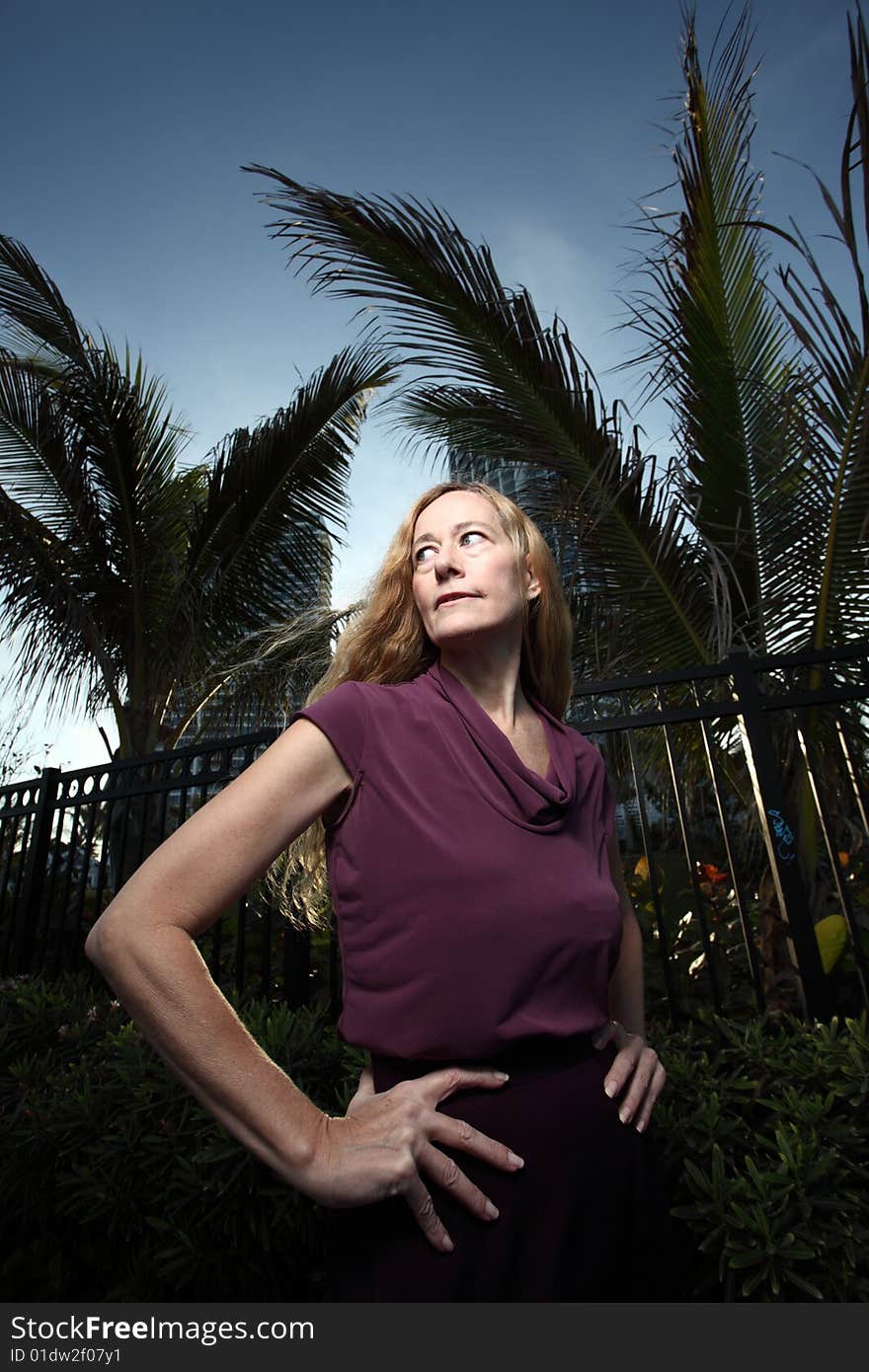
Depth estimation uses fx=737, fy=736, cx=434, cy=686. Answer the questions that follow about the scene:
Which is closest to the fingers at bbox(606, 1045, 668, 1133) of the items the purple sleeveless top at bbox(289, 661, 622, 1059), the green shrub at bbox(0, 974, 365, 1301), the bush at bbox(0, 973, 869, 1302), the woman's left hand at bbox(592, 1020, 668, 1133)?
the woman's left hand at bbox(592, 1020, 668, 1133)

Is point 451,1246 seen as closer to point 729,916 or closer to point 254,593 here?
point 729,916

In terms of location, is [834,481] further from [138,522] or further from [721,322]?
[138,522]

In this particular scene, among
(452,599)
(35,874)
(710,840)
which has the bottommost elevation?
(710,840)

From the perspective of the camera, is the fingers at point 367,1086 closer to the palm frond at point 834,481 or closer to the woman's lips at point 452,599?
the woman's lips at point 452,599

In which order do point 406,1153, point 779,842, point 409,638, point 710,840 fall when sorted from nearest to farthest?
1. point 406,1153
2. point 409,638
3. point 779,842
4. point 710,840

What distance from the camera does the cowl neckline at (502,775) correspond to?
3.40 ft

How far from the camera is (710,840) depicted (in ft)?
16.7

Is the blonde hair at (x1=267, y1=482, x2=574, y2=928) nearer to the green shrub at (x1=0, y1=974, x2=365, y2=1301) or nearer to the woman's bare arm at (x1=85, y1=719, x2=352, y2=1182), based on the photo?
the woman's bare arm at (x1=85, y1=719, x2=352, y2=1182)

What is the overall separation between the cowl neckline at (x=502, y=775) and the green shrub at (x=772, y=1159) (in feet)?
3.03

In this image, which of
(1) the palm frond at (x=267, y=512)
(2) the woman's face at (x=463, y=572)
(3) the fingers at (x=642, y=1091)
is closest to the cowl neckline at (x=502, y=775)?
(2) the woman's face at (x=463, y=572)

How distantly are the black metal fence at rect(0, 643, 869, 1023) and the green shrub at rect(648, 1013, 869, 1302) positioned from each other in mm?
667

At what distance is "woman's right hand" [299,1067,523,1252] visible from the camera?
830mm

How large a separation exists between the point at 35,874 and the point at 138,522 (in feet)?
12.1

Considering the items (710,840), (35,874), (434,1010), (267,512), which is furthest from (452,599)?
(267,512)
